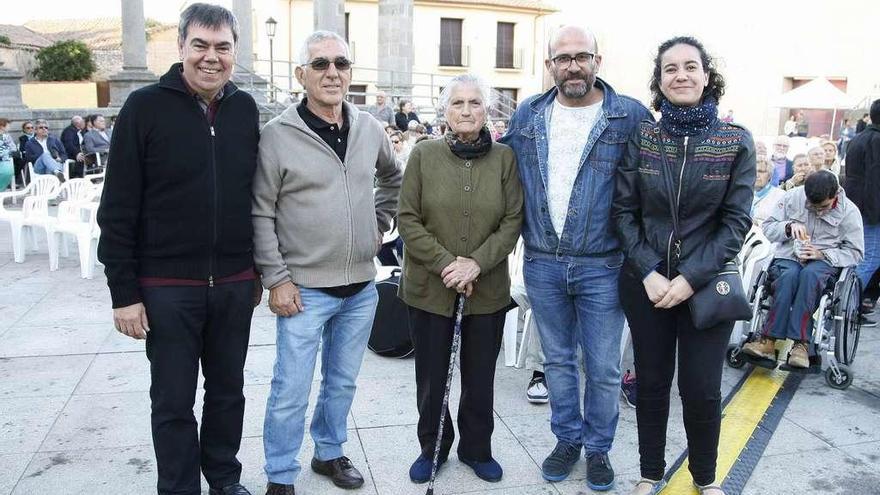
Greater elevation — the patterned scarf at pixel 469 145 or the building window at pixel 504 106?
the building window at pixel 504 106

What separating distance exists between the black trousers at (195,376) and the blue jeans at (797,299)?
11.6ft

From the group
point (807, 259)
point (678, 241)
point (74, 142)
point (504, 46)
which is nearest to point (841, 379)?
point (807, 259)

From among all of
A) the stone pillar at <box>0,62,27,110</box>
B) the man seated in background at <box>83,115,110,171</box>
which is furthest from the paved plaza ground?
the stone pillar at <box>0,62,27,110</box>

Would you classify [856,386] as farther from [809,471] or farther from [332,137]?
[332,137]

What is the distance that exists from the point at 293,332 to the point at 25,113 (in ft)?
49.7

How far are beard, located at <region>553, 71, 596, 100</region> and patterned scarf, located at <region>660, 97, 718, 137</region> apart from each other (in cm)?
35

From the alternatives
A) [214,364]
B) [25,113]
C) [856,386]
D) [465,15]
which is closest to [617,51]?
[465,15]

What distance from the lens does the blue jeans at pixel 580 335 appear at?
3.24 metres

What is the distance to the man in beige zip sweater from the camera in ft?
9.80

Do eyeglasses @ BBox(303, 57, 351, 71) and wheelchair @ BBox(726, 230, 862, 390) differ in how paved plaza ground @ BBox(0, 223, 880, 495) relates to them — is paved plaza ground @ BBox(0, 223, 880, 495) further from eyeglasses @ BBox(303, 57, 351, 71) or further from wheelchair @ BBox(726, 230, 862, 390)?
eyeglasses @ BBox(303, 57, 351, 71)

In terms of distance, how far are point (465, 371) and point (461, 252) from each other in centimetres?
56

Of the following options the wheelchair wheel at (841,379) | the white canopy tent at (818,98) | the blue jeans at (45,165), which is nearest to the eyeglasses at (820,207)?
the wheelchair wheel at (841,379)

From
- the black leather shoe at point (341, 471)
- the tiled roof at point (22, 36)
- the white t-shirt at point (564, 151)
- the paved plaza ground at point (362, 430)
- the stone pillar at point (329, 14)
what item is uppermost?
the tiled roof at point (22, 36)

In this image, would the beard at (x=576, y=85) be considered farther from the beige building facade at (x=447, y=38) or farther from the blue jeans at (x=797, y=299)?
the beige building facade at (x=447, y=38)
